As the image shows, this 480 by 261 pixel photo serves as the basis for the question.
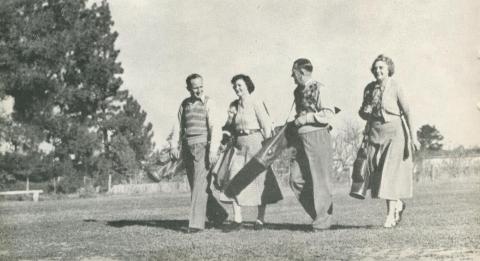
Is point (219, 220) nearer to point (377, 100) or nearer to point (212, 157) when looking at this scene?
point (212, 157)

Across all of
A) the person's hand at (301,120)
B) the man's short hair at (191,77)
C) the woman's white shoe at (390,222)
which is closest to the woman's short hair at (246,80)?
the man's short hair at (191,77)

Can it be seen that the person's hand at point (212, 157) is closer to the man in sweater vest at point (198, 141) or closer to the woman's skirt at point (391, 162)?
the man in sweater vest at point (198, 141)

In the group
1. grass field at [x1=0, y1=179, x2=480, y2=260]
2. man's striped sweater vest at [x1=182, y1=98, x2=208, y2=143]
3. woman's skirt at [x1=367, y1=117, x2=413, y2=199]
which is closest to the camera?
grass field at [x1=0, y1=179, x2=480, y2=260]

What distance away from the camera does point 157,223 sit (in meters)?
10.1

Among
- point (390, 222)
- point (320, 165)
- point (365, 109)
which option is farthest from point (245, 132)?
point (390, 222)

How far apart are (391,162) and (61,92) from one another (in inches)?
1040

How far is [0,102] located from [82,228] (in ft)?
69.8

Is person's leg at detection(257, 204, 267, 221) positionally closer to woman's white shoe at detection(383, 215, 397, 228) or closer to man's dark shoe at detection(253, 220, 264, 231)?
man's dark shoe at detection(253, 220, 264, 231)

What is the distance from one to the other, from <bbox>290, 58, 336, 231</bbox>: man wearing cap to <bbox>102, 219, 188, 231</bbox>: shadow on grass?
1.94m

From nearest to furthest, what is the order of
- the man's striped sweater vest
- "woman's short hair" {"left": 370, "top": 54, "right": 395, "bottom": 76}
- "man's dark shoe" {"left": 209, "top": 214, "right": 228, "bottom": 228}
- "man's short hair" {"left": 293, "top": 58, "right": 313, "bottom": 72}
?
"woman's short hair" {"left": 370, "top": 54, "right": 395, "bottom": 76}, "man's short hair" {"left": 293, "top": 58, "right": 313, "bottom": 72}, the man's striped sweater vest, "man's dark shoe" {"left": 209, "top": 214, "right": 228, "bottom": 228}

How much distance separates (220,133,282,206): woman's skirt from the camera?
8.65 meters

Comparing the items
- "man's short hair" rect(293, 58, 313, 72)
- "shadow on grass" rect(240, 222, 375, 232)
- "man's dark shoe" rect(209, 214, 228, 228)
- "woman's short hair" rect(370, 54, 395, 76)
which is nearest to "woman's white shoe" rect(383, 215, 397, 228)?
"shadow on grass" rect(240, 222, 375, 232)

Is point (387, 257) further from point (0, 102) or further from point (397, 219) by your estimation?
point (0, 102)

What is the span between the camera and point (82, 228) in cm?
957
